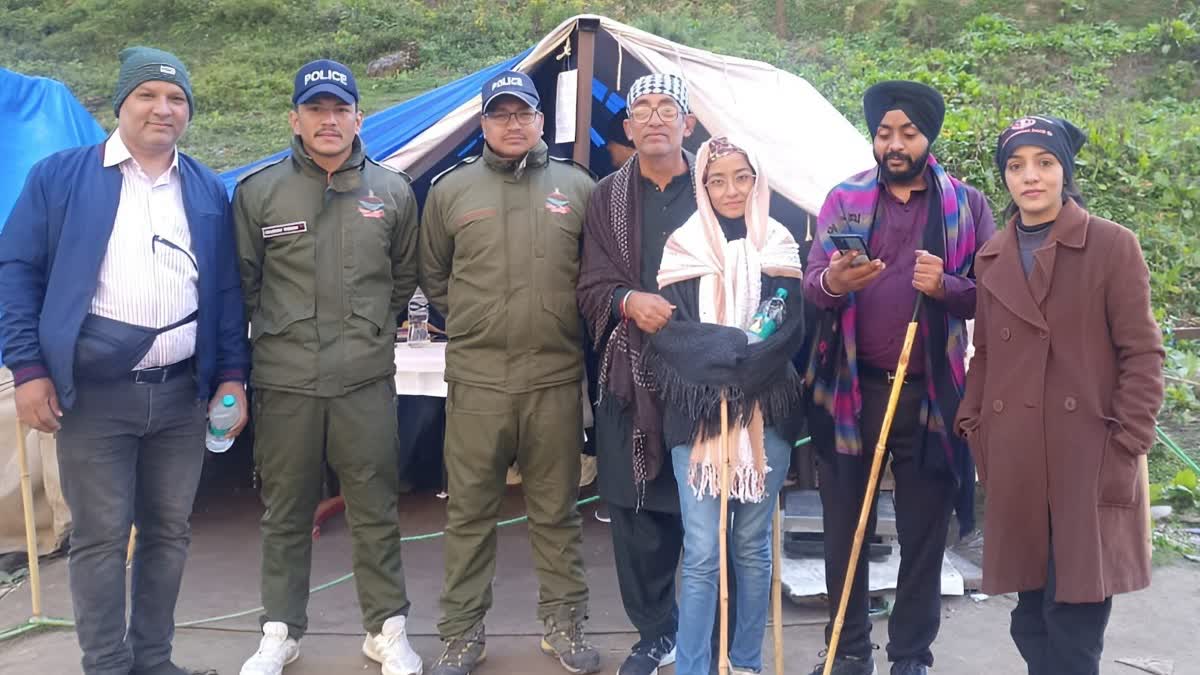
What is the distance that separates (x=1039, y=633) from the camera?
2826 millimetres

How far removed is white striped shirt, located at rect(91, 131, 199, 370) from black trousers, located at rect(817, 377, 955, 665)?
1.96m

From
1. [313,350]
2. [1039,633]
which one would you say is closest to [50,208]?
[313,350]

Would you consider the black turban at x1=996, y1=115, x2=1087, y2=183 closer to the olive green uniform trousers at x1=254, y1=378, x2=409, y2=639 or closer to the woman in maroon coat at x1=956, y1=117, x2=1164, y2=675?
the woman in maroon coat at x1=956, y1=117, x2=1164, y2=675

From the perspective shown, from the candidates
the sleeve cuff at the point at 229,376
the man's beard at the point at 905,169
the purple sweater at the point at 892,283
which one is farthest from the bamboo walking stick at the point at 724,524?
the sleeve cuff at the point at 229,376

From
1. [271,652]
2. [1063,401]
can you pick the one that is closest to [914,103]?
[1063,401]

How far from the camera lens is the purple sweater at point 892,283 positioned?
9.91 ft

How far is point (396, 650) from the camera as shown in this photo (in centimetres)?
339

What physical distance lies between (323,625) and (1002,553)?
2417 mm

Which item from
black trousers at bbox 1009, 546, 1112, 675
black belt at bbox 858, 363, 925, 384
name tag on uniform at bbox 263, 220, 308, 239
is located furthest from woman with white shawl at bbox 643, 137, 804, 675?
name tag on uniform at bbox 263, 220, 308, 239

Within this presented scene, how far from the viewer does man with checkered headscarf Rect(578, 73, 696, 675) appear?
3146 millimetres

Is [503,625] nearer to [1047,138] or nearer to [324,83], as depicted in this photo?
[324,83]

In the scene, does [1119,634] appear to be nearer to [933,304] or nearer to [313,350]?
[933,304]

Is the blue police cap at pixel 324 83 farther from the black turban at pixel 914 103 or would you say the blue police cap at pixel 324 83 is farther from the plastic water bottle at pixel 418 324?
the plastic water bottle at pixel 418 324

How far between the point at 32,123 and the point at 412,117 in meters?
2.45
